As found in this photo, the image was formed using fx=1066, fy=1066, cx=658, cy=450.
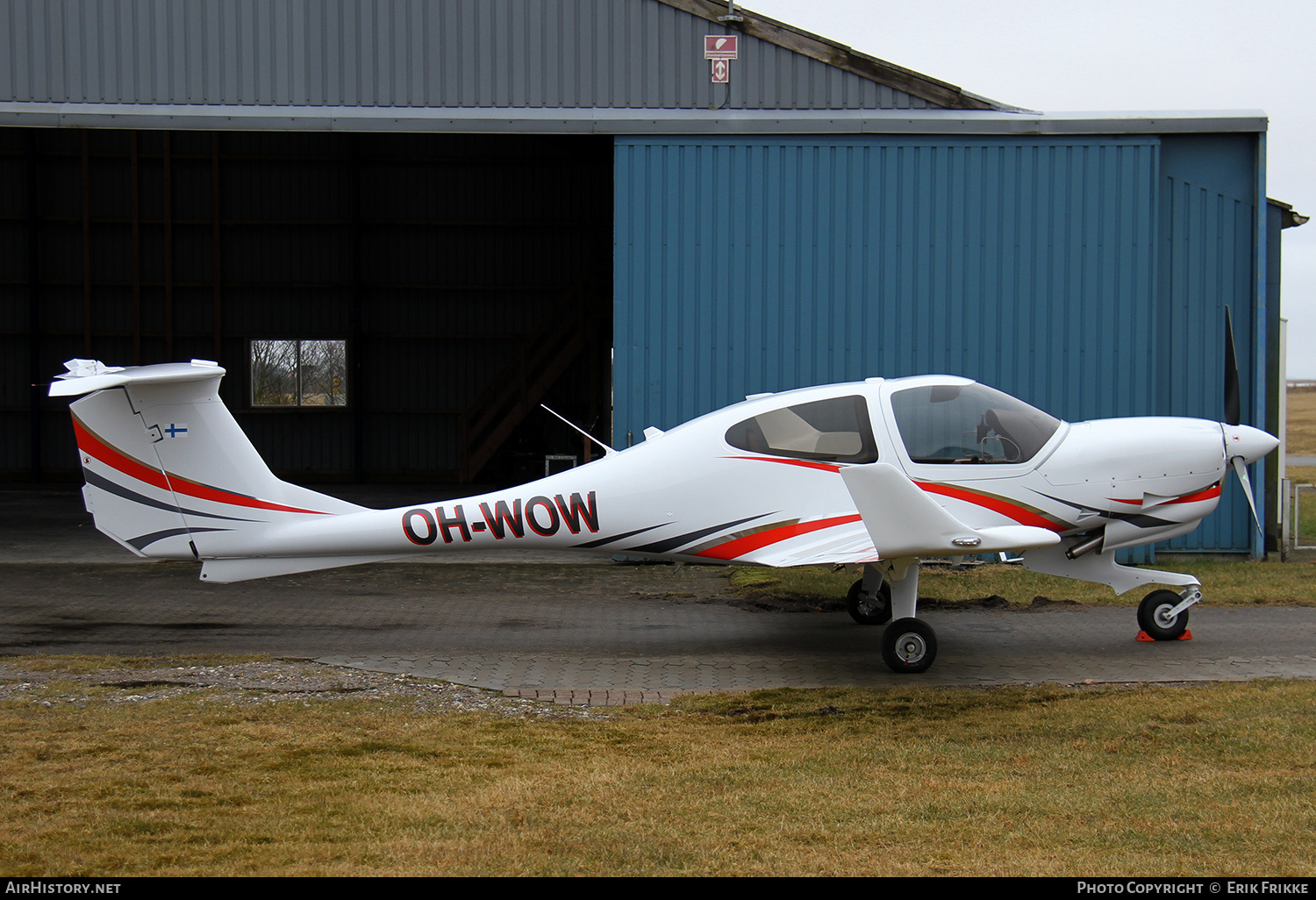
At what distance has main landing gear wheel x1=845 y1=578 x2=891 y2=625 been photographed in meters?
10.1

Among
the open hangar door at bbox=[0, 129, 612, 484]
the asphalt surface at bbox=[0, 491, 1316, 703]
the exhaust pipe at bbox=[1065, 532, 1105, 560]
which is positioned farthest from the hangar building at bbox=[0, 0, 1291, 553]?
the open hangar door at bbox=[0, 129, 612, 484]

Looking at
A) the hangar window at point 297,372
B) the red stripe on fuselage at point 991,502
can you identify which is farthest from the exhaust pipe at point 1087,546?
the hangar window at point 297,372

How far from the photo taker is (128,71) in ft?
47.2

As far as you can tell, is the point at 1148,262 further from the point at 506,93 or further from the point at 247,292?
the point at 247,292

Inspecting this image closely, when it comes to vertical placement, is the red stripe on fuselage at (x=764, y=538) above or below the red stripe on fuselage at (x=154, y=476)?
below

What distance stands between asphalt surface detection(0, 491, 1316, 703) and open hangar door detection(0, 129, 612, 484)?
12765 millimetres

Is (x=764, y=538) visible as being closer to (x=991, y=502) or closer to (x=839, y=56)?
(x=991, y=502)

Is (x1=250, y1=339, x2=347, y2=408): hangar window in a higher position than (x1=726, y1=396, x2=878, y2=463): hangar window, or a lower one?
higher

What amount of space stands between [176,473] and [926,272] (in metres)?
9.75

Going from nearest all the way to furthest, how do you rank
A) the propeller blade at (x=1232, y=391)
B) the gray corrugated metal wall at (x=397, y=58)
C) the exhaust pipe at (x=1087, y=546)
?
the exhaust pipe at (x=1087, y=546), the propeller blade at (x=1232, y=391), the gray corrugated metal wall at (x=397, y=58)

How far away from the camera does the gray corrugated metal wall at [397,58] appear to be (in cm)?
1438

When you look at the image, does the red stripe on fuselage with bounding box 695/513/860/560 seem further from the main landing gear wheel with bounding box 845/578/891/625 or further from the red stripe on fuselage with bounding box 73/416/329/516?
the red stripe on fuselage with bounding box 73/416/329/516

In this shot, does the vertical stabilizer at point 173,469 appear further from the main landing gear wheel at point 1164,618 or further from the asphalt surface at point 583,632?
the main landing gear wheel at point 1164,618

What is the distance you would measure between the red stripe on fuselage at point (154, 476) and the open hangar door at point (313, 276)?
16524mm
